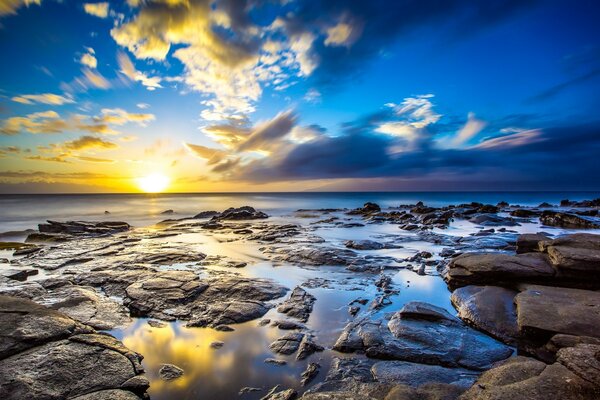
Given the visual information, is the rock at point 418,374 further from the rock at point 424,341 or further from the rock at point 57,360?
the rock at point 57,360

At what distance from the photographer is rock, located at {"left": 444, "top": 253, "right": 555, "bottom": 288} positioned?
8422 millimetres

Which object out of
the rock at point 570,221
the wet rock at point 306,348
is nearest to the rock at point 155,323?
the wet rock at point 306,348

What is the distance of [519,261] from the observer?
9.05 meters

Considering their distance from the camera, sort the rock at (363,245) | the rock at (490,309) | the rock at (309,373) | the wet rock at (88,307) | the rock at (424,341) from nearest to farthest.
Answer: the rock at (309,373) → the rock at (424,341) → the rock at (490,309) → the wet rock at (88,307) → the rock at (363,245)

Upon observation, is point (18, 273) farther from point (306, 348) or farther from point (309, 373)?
point (309, 373)

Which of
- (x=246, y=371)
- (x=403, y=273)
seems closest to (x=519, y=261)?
(x=403, y=273)

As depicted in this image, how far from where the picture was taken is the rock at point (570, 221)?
24.5 meters

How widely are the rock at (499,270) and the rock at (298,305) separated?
16.1 feet

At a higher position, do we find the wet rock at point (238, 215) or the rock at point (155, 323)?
the wet rock at point (238, 215)

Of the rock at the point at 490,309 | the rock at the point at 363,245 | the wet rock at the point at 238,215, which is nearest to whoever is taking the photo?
the rock at the point at 490,309

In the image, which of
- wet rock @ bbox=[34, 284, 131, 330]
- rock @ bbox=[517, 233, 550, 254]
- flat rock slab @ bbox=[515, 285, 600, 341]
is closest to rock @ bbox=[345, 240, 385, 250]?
rock @ bbox=[517, 233, 550, 254]

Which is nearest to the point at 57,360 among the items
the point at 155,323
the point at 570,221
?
the point at 155,323

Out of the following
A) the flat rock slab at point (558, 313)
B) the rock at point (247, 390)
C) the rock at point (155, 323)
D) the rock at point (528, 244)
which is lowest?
the rock at point (247, 390)

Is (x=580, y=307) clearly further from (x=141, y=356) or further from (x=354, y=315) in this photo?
(x=141, y=356)
